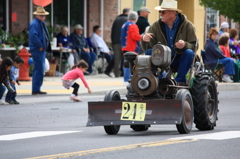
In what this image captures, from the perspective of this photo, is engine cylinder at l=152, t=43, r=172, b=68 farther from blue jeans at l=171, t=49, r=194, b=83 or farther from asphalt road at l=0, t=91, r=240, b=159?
asphalt road at l=0, t=91, r=240, b=159

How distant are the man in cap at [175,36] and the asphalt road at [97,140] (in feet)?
3.11

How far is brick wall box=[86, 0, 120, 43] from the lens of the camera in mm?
26125

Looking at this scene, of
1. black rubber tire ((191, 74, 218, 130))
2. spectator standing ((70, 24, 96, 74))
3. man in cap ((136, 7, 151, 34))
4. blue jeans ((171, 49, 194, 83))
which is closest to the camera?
black rubber tire ((191, 74, 218, 130))

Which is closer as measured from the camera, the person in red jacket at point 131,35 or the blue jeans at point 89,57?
the person in red jacket at point 131,35

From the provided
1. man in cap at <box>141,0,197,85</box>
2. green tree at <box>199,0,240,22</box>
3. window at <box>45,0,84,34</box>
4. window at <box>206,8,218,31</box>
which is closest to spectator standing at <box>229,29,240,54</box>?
green tree at <box>199,0,240,22</box>

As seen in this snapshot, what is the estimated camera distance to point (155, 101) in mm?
8938

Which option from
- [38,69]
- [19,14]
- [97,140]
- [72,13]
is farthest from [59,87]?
[97,140]

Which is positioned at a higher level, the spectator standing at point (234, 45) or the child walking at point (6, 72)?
the spectator standing at point (234, 45)

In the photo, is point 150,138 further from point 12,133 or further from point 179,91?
point 12,133

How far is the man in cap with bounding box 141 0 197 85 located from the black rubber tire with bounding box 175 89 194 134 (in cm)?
58

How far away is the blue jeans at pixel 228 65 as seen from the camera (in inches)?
767

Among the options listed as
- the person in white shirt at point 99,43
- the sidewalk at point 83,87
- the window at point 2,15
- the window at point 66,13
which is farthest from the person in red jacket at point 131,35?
the window at point 66,13

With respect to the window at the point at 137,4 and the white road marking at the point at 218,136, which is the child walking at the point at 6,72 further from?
the window at the point at 137,4

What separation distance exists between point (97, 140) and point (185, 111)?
126 centimetres
